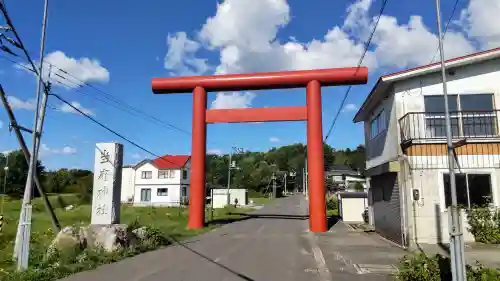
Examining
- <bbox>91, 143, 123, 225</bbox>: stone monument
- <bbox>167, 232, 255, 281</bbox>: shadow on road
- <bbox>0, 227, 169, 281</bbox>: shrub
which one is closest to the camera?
<bbox>0, 227, 169, 281</bbox>: shrub

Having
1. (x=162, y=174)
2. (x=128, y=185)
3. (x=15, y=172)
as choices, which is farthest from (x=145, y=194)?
(x=15, y=172)

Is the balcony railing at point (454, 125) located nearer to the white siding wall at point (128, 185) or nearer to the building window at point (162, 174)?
the building window at point (162, 174)

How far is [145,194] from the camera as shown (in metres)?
50.7

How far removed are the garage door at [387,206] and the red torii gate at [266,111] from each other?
239cm

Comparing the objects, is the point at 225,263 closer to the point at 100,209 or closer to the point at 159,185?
the point at 100,209

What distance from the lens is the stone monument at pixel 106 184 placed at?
1198 centimetres

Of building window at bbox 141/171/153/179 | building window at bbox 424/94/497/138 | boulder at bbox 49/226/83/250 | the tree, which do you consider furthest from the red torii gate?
the tree

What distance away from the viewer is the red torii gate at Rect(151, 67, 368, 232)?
58.5 ft

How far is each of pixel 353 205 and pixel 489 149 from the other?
12562 mm

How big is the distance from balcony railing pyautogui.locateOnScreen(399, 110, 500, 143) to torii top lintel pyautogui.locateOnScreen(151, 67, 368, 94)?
223 inches

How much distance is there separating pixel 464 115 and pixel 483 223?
350 centimetres

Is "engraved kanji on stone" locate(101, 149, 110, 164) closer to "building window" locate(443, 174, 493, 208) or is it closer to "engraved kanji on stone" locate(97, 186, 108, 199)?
"engraved kanji on stone" locate(97, 186, 108, 199)

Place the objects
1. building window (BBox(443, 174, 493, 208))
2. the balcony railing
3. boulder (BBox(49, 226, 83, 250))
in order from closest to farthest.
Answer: boulder (BBox(49, 226, 83, 250)), building window (BBox(443, 174, 493, 208)), the balcony railing

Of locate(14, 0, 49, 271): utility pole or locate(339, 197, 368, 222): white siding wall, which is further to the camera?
locate(339, 197, 368, 222): white siding wall
